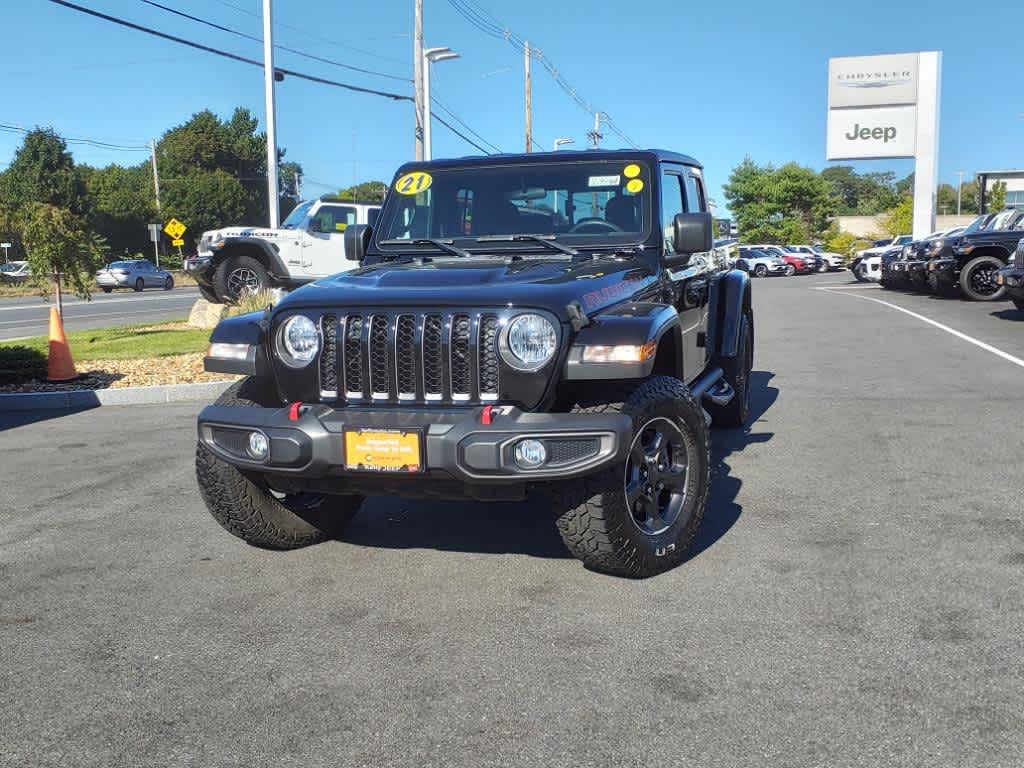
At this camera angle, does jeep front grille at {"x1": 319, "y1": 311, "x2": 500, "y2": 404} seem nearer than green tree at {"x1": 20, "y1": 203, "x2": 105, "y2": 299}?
Yes

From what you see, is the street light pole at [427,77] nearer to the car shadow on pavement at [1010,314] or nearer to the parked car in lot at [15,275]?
the car shadow on pavement at [1010,314]

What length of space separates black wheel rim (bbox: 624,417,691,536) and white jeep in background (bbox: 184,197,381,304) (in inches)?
520

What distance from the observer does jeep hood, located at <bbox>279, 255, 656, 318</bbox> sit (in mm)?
4074

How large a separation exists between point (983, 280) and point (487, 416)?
63.4 ft

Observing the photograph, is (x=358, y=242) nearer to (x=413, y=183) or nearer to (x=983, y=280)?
(x=413, y=183)

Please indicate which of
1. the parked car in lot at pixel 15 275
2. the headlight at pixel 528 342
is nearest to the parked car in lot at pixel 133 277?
the parked car in lot at pixel 15 275

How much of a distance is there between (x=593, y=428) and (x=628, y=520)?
21.0 inches

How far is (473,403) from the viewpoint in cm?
403

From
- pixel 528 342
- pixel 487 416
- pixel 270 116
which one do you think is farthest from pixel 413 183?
pixel 270 116

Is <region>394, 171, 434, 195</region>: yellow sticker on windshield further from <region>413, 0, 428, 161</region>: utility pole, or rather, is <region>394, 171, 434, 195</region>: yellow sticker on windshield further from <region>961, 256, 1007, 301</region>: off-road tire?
<region>413, 0, 428, 161</region>: utility pole

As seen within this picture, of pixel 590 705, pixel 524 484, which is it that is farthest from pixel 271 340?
pixel 590 705

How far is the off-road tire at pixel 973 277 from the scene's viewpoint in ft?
66.1

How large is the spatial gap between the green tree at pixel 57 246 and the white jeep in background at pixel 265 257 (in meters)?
1.90

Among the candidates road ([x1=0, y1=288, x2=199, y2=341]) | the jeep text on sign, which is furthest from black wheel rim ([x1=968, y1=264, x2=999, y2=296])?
the jeep text on sign
